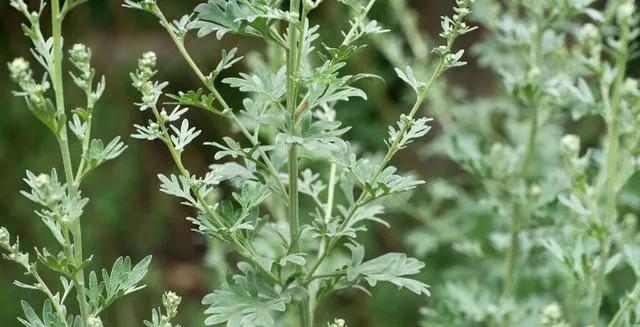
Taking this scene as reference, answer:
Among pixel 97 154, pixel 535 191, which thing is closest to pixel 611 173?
pixel 535 191

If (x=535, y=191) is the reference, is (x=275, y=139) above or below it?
above

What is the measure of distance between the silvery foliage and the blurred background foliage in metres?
0.46

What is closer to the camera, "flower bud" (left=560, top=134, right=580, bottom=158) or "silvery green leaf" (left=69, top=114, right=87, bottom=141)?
"silvery green leaf" (left=69, top=114, right=87, bottom=141)

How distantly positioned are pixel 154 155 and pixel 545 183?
2.03 metres

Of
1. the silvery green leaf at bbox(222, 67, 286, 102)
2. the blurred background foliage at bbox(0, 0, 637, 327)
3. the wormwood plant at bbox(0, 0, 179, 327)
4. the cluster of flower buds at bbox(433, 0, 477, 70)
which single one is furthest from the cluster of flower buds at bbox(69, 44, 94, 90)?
the blurred background foliage at bbox(0, 0, 637, 327)

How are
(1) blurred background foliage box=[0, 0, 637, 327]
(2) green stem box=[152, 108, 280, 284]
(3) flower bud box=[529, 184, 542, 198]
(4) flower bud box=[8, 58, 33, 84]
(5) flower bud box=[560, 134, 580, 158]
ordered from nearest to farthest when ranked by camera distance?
1. (4) flower bud box=[8, 58, 33, 84]
2. (2) green stem box=[152, 108, 280, 284]
3. (5) flower bud box=[560, 134, 580, 158]
4. (3) flower bud box=[529, 184, 542, 198]
5. (1) blurred background foliage box=[0, 0, 637, 327]

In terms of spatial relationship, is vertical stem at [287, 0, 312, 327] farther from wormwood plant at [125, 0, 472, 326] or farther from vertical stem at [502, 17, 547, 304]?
vertical stem at [502, 17, 547, 304]

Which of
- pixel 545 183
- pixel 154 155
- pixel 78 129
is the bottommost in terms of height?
pixel 154 155

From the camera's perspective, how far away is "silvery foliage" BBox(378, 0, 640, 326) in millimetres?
1259

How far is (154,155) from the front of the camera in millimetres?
3334

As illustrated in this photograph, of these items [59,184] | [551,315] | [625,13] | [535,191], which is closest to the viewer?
[59,184]

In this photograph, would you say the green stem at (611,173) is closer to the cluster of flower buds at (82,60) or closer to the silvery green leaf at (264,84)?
the silvery green leaf at (264,84)

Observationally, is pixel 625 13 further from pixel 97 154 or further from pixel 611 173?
pixel 97 154

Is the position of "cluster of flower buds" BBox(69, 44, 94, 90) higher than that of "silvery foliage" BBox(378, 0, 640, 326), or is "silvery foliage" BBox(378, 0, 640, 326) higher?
"cluster of flower buds" BBox(69, 44, 94, 90)
